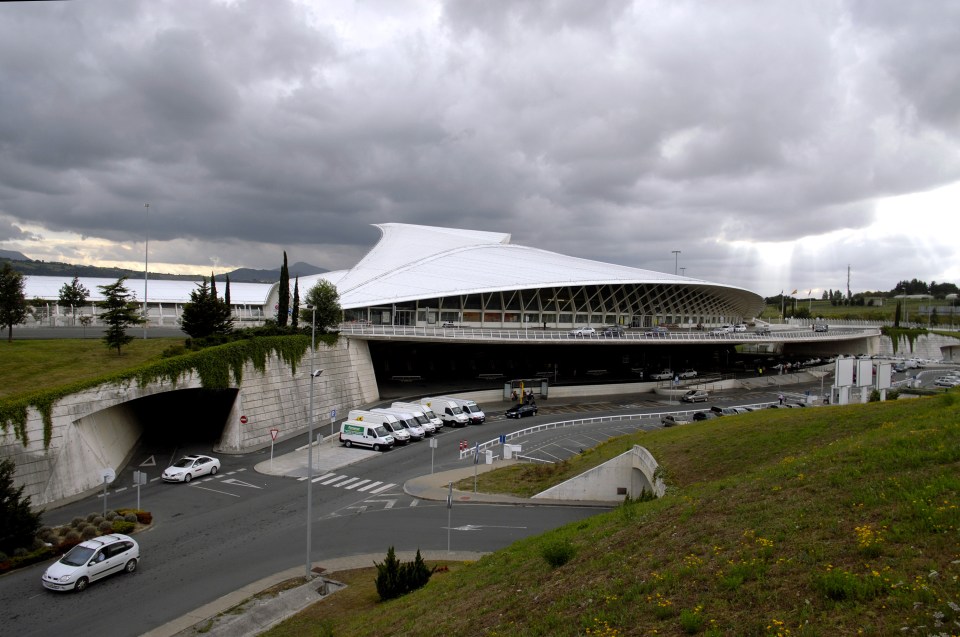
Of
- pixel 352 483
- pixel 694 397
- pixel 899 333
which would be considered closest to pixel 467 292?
pixel 694 397

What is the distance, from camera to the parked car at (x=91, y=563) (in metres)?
15.2

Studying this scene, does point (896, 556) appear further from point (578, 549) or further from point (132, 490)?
point (132, 490)

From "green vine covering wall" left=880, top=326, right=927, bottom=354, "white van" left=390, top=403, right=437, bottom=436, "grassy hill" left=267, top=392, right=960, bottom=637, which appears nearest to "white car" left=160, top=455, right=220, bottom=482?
"white van" left=390, top=403, right=437, bottom=436

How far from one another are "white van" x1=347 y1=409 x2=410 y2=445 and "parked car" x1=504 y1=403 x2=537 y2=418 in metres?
10.2

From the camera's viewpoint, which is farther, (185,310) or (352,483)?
(185,310)

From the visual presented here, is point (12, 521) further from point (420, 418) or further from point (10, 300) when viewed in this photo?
point (420, 418)

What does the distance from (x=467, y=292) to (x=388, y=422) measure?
20.8m

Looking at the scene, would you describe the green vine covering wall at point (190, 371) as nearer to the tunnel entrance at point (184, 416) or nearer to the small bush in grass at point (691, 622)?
the tunnel entrance at point (184, 416)

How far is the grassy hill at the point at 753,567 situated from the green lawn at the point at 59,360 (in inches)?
729

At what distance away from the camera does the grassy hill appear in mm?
6375

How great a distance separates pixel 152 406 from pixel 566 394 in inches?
1278

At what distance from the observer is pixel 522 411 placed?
138ft

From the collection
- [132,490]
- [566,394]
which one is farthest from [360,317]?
[132,490]

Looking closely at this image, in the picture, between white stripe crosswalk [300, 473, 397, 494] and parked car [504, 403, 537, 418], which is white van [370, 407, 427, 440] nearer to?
white stripe crosswalk [300, 473, 397, 494]
